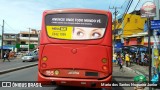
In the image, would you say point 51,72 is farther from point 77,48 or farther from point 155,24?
point 155,24

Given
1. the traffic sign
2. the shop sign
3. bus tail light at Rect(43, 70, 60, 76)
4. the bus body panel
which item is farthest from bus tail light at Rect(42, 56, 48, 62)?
the traffic sign

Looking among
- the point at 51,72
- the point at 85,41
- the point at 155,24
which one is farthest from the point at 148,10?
the point at 51,72

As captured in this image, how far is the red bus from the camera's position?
11.2 meters

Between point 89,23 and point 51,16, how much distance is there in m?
1.46

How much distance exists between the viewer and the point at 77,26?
37.6 feet

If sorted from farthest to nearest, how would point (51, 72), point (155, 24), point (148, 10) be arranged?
1. point (155, 24)
2. point (51, 72)
3. point (148, 10)

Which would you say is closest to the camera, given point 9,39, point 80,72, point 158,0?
point 80,72

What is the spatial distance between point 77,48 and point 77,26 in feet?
2.63

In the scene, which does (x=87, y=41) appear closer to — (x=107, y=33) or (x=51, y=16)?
(x=107, y=33)

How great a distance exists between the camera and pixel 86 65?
11.2m

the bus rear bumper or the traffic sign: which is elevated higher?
the traffic sign

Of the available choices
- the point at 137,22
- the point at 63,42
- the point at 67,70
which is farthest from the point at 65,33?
the point at 137,22

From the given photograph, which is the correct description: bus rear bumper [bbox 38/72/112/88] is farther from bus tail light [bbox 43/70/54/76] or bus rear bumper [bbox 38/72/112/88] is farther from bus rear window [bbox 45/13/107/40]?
bus rear window [bbox 45/13/107/40]

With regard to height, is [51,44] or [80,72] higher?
[51,44]
